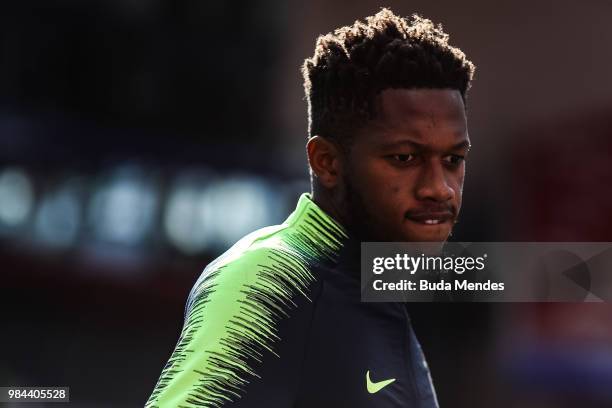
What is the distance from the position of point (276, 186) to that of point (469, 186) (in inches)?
93.7

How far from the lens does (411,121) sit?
2373 mm

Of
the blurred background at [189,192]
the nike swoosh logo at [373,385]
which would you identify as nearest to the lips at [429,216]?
the nike swoosh logo at [373,385]

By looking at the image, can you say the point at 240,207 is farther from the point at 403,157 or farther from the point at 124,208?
the point at 403,157

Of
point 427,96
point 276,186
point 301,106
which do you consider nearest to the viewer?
point 427,96

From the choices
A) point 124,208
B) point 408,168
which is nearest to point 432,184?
point 408,168

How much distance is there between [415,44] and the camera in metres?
2.48

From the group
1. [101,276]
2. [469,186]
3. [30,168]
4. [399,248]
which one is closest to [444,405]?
[469,186]

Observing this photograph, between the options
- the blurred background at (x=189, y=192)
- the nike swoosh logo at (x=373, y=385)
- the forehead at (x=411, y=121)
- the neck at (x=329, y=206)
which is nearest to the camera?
the nike swoosh logo at (x=373, y=385)

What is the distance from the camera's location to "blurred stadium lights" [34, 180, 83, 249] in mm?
11258

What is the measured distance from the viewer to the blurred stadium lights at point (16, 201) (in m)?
11.1

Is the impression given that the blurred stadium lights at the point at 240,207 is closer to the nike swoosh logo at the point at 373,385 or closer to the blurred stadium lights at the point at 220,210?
the blurred stadium lights at the point at 220,210

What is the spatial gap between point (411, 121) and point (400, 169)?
12 centimetres

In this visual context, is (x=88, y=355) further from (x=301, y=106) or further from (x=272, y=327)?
(x=272, y=327)

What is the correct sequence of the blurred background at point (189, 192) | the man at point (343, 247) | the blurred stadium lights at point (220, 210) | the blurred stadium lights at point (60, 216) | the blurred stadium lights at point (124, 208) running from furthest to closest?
the blurred stadium lights at point (220, 210) → the blurred stadium lights at point (124, 208) → the blurred stadium lights at point (60, 216) → the blurred background at point (189, 192) → the man at point (343, 247)
